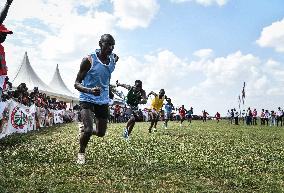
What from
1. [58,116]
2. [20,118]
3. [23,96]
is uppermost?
[23,96]

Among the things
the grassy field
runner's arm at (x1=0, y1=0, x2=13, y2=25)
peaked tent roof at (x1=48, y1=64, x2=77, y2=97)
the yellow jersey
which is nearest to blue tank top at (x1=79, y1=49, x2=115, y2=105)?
the grassy field

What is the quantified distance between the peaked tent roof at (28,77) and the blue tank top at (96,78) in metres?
30.5

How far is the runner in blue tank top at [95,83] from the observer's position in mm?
7324

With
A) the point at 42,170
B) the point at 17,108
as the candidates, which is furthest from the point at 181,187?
the point at 17,108

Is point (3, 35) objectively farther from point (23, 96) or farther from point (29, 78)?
point (29, 78)

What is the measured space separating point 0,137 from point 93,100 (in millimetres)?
6811

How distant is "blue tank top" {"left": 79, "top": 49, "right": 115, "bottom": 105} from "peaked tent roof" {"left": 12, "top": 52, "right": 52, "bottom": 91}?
100 feet

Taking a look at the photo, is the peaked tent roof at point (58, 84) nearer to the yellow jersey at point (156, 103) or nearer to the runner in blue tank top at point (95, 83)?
the yellow jersey at point (156, 103)

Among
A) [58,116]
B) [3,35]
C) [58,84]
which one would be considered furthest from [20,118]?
[58,84]

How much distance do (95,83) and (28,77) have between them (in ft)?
105

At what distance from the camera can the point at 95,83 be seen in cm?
754

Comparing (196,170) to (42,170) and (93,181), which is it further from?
(42,170)

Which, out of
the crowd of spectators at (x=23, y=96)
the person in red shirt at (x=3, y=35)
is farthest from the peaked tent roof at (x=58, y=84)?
the person in red shirt at (x=3, y=35)

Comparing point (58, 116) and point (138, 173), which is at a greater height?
point (58, 116)
